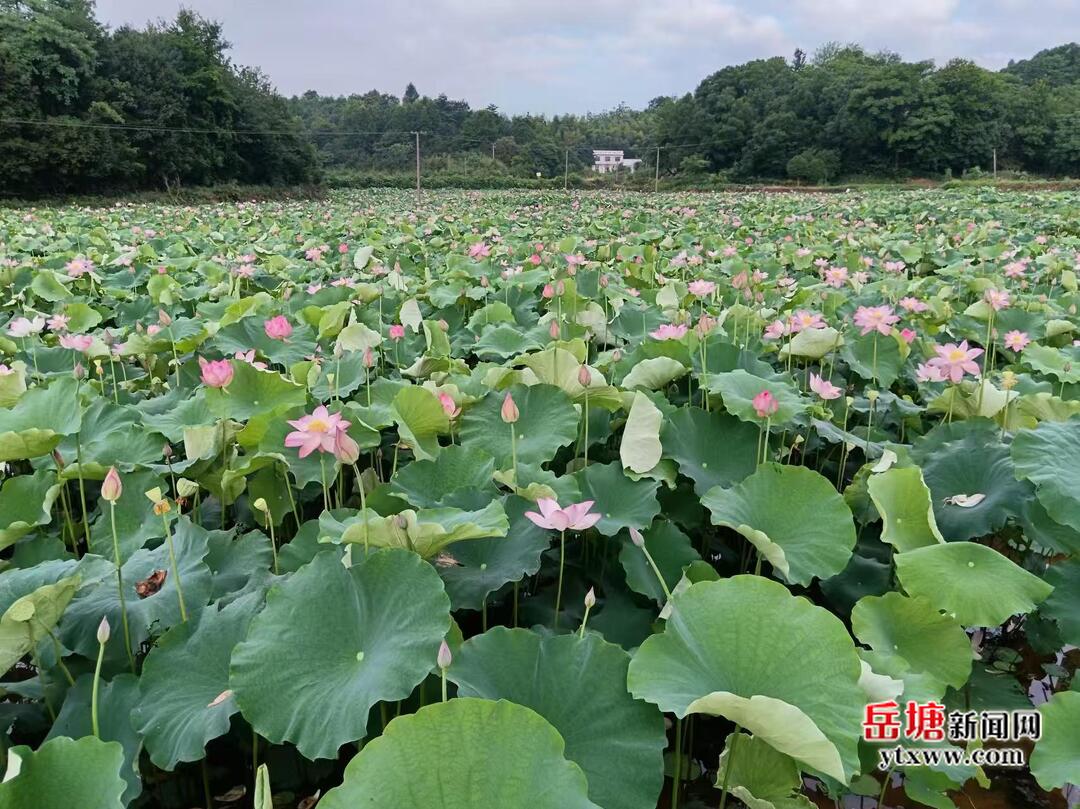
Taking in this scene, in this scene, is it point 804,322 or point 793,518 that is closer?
point 793,518

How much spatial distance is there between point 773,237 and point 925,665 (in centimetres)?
584

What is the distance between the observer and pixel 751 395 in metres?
1.70

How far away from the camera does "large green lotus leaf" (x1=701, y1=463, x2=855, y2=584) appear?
4.06ft

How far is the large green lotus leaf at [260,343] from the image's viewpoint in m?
2.37

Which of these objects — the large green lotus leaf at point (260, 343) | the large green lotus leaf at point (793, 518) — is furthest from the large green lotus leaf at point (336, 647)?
the large green lotus leaf at point (260, 343)

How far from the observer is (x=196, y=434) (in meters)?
1.52

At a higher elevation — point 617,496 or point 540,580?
point 617,496

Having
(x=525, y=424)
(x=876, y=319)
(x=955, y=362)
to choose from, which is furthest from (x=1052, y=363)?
(x=525, y=424)

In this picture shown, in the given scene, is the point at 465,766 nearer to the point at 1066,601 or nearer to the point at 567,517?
the point at 567,517

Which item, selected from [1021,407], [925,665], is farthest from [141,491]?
[1021,407]

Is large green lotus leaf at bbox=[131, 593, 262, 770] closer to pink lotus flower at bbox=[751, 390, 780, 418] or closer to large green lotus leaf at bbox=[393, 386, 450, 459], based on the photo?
large green lotus leaf at bbox=[393, 386, 450, 459]

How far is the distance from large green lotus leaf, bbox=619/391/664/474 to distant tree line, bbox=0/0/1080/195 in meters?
23.2

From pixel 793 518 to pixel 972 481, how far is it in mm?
463

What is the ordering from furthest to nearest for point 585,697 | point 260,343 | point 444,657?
point 260,343
point 585,697
point 444,657
